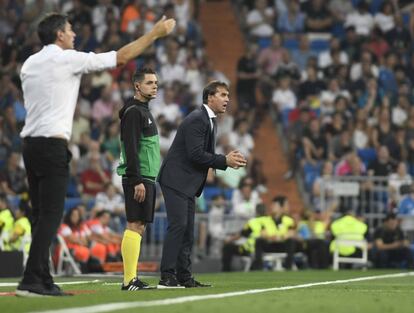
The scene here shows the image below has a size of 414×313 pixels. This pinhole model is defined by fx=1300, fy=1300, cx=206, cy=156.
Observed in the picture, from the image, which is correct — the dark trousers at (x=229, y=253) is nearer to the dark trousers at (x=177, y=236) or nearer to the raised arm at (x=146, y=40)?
the dark trousers at (x=177, y=236)

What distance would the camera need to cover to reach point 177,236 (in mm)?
12258

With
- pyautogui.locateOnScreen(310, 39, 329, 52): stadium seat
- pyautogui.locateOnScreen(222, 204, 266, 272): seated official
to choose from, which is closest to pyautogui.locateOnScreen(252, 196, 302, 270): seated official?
pyautogui.locateOnScreen(222, 204, 266, 272): seated official

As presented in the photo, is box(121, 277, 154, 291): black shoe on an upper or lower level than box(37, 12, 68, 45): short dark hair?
lower

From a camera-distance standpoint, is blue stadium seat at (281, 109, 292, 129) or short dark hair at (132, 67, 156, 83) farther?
blue stadium seat at (281, 109, 292, 129)

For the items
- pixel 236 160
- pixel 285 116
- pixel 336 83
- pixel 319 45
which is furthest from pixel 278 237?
pixel 236 160

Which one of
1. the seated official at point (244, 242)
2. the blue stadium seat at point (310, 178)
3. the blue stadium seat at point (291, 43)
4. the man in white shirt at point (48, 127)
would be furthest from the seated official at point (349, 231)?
the man in white shirt at point (48, 127)

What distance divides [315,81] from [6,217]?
970 centimetres

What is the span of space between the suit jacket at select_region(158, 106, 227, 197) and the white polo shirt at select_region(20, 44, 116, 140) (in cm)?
249

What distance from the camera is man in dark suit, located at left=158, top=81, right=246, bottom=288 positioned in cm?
1227

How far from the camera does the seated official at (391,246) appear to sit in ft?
72.3

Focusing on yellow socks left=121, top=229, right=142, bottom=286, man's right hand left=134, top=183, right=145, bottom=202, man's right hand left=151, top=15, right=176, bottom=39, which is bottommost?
yellow socks left=121, top=229, right=142, bottom=286

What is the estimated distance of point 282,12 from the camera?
29766 mm

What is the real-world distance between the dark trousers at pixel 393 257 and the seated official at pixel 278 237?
1.39 metres

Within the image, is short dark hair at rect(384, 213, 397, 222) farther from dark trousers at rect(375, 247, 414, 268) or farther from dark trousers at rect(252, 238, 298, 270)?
dark trousers at rect(252, 238, 298, 270)
